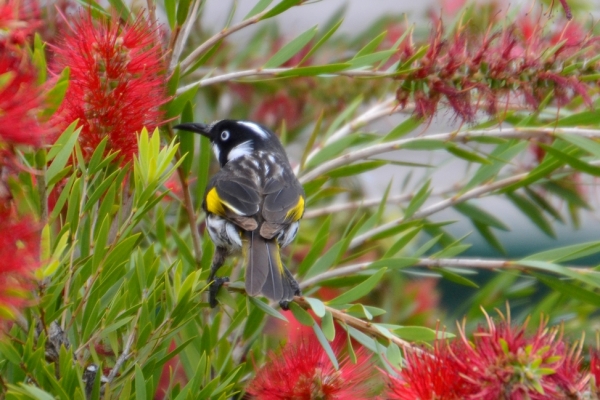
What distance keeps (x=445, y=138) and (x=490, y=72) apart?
0.37 metres

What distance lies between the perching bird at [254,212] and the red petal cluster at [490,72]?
47cm

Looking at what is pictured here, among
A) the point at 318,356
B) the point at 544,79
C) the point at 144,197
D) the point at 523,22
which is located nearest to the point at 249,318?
the point at 318,356

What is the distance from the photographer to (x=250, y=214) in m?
2.05

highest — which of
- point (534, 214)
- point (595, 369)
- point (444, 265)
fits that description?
point (595, 369)

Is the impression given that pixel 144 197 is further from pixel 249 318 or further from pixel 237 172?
pixel 237 172

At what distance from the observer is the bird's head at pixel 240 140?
7.93 ft

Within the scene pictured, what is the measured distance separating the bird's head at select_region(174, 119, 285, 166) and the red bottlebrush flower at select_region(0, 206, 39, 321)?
1.40 m

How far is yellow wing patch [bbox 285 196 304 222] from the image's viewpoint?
2049 millimetres

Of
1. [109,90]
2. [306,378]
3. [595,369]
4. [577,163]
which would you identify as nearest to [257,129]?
[577,163]

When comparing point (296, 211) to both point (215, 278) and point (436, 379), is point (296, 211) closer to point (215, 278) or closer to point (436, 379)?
point (215, 278)

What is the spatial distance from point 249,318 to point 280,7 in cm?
61

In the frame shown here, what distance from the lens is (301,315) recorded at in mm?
1532

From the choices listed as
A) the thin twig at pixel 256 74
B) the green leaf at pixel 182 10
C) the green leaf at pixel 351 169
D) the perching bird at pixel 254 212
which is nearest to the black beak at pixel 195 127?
the perching bird at pixel 254 212

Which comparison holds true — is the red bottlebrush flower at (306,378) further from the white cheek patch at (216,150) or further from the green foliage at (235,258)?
the white cheek patch at (216,150)
